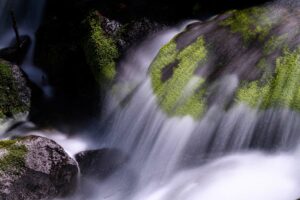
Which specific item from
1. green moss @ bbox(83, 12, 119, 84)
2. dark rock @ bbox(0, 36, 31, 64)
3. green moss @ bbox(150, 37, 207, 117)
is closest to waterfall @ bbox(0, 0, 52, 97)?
dark rock @ bbox(0, 36, 31, 64)

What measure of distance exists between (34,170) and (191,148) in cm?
249

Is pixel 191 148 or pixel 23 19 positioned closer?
pixel 191 148

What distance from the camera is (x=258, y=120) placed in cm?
727

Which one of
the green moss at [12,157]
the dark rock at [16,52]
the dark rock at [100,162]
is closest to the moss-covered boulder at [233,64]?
the dark rock at [100,162]

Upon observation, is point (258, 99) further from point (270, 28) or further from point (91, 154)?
point (91, 154)

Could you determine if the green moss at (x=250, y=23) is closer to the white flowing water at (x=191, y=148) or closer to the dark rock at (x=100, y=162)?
the white flowing water at (x=191, y=148)

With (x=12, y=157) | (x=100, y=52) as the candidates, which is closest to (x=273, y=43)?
(x=100, y=52)

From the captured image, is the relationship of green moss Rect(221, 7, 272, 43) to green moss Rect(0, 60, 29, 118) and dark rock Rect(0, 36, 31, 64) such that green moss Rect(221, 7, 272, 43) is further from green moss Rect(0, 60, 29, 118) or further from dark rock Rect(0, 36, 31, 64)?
dark rock Rect(0, 36, 31, 64)

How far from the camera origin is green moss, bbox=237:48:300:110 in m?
7.15

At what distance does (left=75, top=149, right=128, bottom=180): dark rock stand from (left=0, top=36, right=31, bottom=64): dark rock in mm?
3448

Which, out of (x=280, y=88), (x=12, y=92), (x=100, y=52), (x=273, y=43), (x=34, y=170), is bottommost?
(x=34, y=170)

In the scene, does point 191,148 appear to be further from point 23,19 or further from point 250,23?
point 23,19

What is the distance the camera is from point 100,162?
8445 mm

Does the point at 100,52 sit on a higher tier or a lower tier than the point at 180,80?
higher
